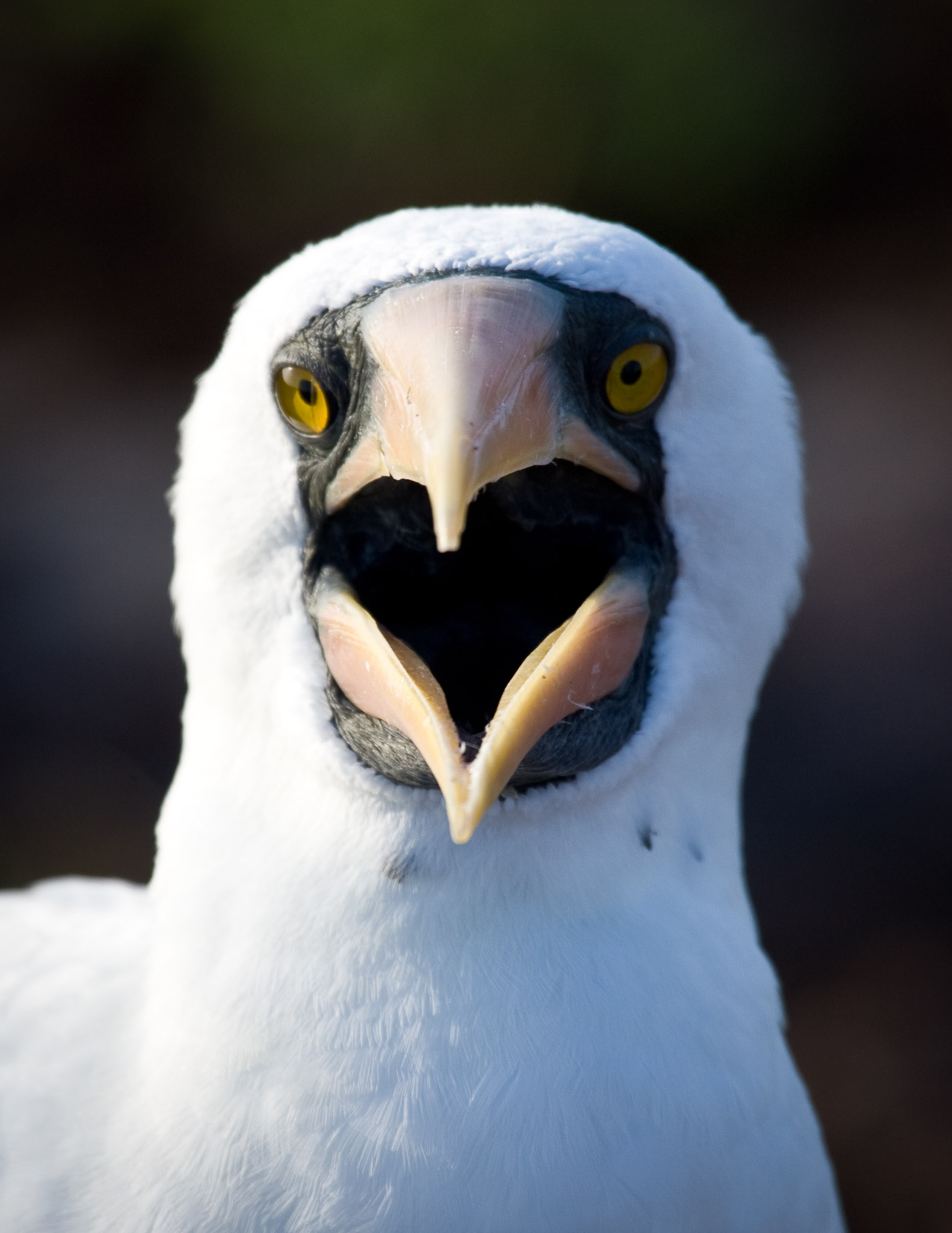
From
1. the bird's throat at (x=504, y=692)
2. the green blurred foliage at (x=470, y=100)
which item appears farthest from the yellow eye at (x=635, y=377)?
the green blurred foliage at (x=470, y=100)

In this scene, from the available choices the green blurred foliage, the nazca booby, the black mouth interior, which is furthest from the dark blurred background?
the black mouth interior

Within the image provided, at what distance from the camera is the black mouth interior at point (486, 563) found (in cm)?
184

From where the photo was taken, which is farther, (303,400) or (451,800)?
(303,400)

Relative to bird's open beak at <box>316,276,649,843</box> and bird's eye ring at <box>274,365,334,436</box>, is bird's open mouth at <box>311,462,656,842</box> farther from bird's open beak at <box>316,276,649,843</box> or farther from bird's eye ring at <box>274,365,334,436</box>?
bird's eye ring at <box>274,365,334,436</box>

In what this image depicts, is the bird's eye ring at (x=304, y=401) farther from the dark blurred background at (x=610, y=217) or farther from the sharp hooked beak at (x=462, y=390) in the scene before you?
the dark blurred background at (x=610, y=217)

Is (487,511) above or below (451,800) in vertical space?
above

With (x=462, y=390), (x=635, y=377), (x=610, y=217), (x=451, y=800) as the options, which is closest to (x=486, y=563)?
(x=635, y=377)

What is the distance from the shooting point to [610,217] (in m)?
6.36

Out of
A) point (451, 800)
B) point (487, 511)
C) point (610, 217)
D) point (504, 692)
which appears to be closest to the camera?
point (451, 800)

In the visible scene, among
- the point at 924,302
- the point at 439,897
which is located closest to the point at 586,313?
the point at 439,897

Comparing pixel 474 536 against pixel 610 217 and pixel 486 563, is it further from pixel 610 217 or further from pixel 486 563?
pixel 610 217

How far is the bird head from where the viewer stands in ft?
5.20

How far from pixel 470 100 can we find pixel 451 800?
529 centimetres

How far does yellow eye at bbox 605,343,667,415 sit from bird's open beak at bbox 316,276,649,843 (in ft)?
0.33
